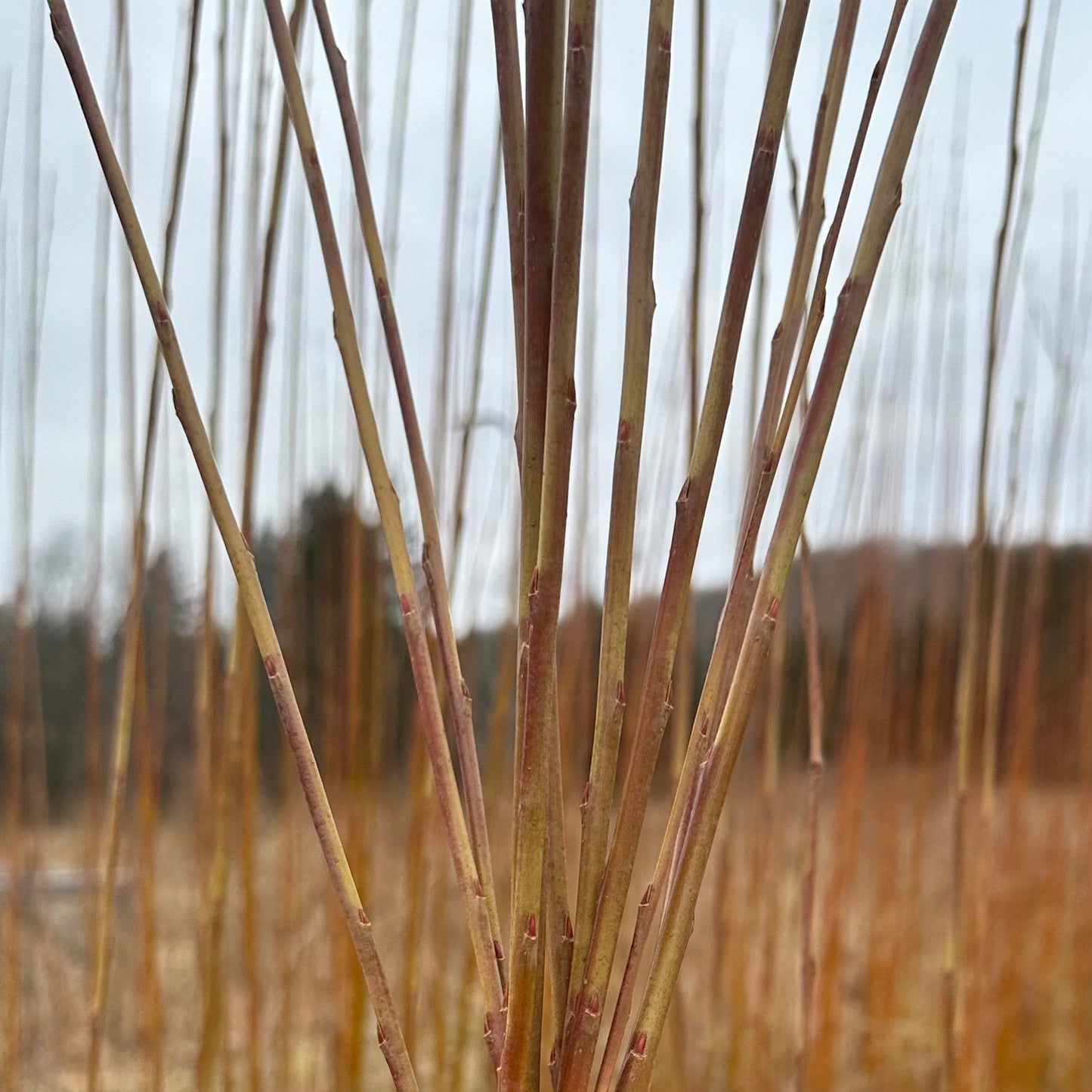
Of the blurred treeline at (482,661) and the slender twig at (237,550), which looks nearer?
the slender twig at (237,550)

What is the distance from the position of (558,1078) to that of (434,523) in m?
0.14

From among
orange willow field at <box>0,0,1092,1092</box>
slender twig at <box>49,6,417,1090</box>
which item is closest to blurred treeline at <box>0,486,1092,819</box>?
orange willow field at <box>0,0,1092,1092</box>

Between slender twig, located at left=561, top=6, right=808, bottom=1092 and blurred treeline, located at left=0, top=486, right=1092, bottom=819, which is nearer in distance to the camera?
slender twig, located at left=561, top=6, right=808, bottom=1092

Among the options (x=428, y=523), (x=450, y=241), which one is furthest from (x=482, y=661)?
(x=428, y=523)

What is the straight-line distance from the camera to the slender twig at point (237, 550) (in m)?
0.24

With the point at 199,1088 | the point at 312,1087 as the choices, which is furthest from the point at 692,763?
the point at 312,1087

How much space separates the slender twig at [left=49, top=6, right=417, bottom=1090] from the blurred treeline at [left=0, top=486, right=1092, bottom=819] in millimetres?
398

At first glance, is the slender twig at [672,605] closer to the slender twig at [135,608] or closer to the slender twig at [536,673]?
the slender twig at [536,673]

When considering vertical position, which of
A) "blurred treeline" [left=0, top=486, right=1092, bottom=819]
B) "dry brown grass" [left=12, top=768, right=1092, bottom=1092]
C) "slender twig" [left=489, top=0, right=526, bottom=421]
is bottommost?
"dry brown grass" [left=12, top=768, right=1092, bottom=1092]

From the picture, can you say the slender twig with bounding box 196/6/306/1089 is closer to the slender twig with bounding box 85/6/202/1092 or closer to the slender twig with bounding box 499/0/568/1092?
the slender twig with bounding box 85/6/202/1092

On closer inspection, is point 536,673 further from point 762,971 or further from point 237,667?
point 762,971

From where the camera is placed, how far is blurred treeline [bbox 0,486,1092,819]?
88cm

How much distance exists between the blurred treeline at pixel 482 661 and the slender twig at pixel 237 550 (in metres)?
0.40

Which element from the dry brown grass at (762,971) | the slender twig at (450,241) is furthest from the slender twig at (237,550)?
the dry brown grass at (762,971)
